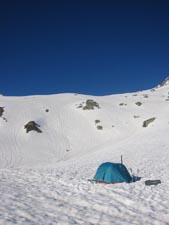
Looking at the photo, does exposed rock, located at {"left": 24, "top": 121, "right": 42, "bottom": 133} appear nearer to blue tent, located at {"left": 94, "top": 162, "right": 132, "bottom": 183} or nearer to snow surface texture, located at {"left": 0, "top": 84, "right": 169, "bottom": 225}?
snow surface texture, located at {"left": 0, "top": 84, "right": 169, "bottom": 225}

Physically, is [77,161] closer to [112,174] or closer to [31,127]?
[112,174]

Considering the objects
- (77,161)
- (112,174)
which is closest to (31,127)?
(77,161)

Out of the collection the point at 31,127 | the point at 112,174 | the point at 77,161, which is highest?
the point at 31,127

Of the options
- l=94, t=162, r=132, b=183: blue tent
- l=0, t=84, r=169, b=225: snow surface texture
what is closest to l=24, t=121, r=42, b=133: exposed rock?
l=0, t=84, r=169, b=225: snow surface texture

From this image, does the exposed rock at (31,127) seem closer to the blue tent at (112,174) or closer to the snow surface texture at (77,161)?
the snow surface texture at (77,161)

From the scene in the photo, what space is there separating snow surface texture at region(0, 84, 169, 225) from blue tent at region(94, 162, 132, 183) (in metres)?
0.71

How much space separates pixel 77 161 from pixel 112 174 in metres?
14.1

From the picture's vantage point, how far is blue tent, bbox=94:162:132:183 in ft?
52.1

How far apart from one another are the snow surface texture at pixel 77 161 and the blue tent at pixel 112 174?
711 millimetres

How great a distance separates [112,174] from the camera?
52.5ft

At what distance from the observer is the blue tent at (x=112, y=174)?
15883mm

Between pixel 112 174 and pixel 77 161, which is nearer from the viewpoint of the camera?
pixel 112 174

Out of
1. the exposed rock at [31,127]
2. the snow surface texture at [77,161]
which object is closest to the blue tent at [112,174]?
the snow surface texture at [77,161]

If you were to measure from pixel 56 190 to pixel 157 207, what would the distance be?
5671 mm
